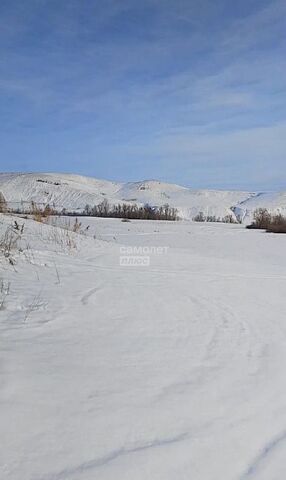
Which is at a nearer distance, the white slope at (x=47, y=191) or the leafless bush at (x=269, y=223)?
the leafless bush at (x=269, y=223)

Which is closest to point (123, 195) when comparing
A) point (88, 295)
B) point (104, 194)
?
point (104, 194)

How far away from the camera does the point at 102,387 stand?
1.92 metres

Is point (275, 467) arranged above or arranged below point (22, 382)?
below

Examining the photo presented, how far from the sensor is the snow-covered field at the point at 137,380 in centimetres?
146

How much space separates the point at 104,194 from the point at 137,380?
5869cm

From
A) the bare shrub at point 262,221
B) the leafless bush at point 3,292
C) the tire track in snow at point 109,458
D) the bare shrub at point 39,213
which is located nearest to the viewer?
the tire track in snow at point 109,458

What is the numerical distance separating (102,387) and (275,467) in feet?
2.56

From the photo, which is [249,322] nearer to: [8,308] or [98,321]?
[98,321]

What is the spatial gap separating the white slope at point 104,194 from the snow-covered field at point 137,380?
124 ft

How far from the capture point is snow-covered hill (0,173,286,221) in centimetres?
4812

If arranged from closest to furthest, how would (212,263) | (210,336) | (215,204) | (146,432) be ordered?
(146,432), (210,336), (212,263), (215,204)

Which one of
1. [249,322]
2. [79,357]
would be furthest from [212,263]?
[79,357]

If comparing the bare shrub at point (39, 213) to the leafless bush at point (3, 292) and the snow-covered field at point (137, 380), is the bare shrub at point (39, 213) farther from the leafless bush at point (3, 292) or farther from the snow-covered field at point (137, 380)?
the leafless bush at point (3, 292)

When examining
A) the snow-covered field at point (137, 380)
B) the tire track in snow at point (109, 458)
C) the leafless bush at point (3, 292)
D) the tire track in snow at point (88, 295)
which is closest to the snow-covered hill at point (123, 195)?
the tire track in snow at point (88, 295)
